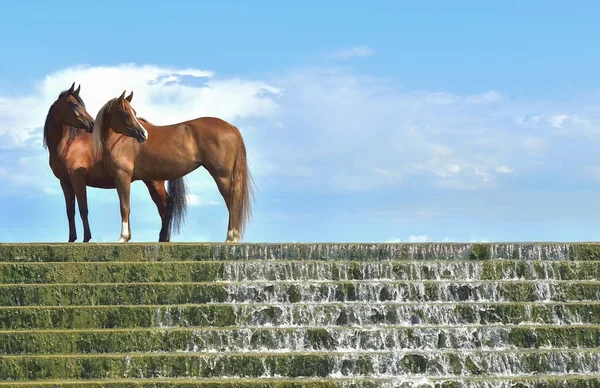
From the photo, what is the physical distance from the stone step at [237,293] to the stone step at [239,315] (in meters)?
0.41

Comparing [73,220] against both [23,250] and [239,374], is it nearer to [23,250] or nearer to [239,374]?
[23,250]

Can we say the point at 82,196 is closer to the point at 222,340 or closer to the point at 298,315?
the point at 222,340

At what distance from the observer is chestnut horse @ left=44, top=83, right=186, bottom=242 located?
28734 millimetres

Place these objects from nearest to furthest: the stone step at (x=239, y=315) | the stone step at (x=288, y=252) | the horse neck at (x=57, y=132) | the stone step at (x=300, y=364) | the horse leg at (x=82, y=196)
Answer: the stone step at (x=300, y=364)
the stone step at (x=239, y=315)
the stone step at (x=288, y=252)
the horse leg at (x=82, y=196)
the horse neck at (x=57, y=132)

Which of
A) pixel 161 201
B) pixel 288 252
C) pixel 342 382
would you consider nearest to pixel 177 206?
pixel 161 201

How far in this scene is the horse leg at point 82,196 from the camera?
2856 centimetres

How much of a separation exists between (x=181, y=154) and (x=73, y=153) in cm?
254

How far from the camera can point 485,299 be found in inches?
998

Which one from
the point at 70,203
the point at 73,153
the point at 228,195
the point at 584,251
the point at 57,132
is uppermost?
the point at 57,132

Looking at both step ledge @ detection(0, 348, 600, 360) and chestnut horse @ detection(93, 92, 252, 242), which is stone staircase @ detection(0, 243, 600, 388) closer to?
step ledge @ detection(0, 348, 600, 360)

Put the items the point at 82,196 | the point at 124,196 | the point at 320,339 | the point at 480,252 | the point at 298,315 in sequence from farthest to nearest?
the point at 82,196 → the point at 124,196 → the point at 480,252 → the point at 298,315 → the point at 320,339

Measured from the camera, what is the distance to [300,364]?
23078mm

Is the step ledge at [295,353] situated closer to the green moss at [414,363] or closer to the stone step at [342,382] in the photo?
the green moss at [414,363]

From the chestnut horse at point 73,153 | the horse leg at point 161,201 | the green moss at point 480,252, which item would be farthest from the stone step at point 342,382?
the horse leg at point 161,201
